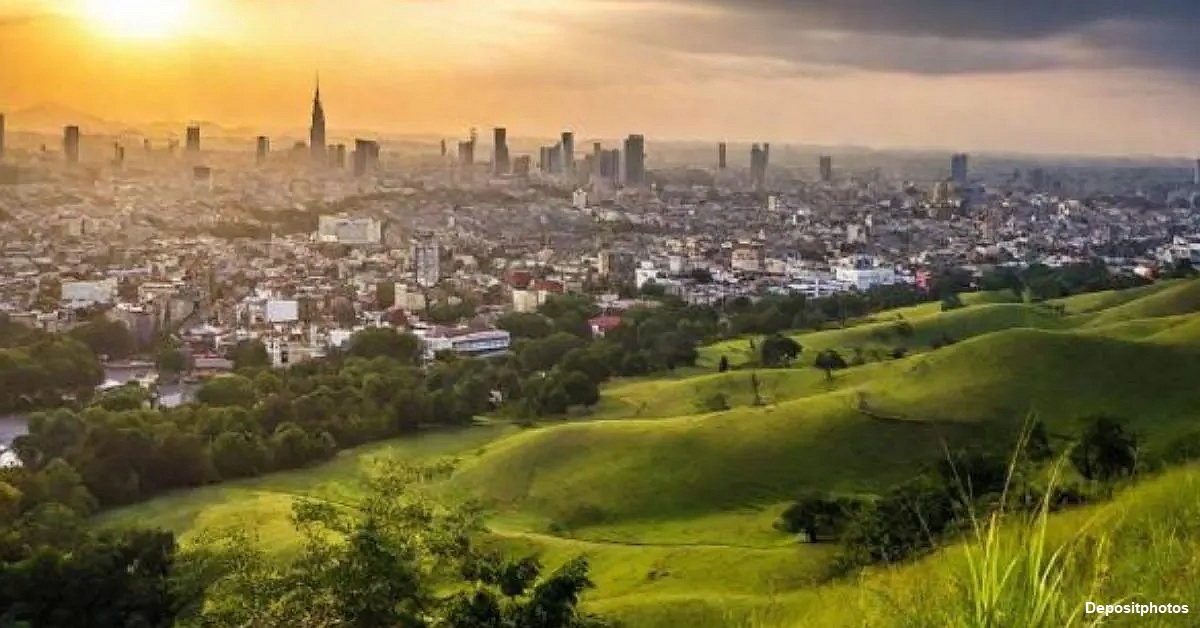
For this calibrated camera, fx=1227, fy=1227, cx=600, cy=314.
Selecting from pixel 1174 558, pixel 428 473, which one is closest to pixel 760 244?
pixel 428 473

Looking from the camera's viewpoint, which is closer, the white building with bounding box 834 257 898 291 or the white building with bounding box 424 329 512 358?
the white building with bounding box 424 329 512 358

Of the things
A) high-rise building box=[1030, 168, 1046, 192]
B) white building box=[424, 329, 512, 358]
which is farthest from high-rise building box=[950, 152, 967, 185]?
white building box=[424, 329, 512, 358]

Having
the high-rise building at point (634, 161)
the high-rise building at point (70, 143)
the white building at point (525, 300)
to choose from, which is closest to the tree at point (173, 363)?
the white building at point (525, 300)

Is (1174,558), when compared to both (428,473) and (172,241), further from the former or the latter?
(172,241)

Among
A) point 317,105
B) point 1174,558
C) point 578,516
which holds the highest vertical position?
point 317,105

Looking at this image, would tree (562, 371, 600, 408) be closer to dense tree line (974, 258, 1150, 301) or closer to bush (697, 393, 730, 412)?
bush (697, 393, 730, 412)
